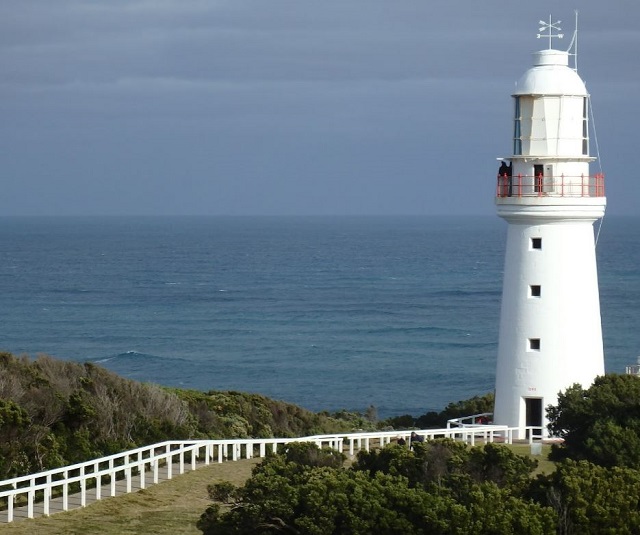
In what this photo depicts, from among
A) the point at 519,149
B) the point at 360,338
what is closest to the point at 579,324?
the point at 519,149

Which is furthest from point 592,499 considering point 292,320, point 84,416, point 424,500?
point 292,320

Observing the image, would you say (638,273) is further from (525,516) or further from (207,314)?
(525,516)

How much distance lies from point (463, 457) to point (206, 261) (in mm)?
108449

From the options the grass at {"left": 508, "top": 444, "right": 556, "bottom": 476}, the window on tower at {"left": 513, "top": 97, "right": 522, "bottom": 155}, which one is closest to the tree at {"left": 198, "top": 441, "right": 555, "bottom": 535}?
the grass at {"left": 508, "top": 444, "right": 556, "bottom": 476}

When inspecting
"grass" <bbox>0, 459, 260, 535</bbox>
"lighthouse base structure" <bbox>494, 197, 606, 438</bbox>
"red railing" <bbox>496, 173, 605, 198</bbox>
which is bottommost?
"grass" <bbox>0, 459, 260, 535</bbox>

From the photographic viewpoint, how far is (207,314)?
74000 mm

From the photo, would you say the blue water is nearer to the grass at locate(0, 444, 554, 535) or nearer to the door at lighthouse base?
the door at lighthouse base

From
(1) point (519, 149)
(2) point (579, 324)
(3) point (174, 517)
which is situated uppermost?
(1) point (519, 149)

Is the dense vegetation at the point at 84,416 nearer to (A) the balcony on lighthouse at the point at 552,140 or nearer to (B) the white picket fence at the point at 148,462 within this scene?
(B) the white picket fence at the point at 148,462

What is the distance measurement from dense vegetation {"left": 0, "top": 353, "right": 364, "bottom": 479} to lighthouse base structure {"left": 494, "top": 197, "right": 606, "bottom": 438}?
473cm

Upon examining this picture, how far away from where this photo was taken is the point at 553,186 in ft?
66.9

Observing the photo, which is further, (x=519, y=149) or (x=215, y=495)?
(x=519, y=149)

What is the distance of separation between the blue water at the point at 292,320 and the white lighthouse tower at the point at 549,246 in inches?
830

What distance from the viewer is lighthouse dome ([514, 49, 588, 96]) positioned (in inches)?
806
